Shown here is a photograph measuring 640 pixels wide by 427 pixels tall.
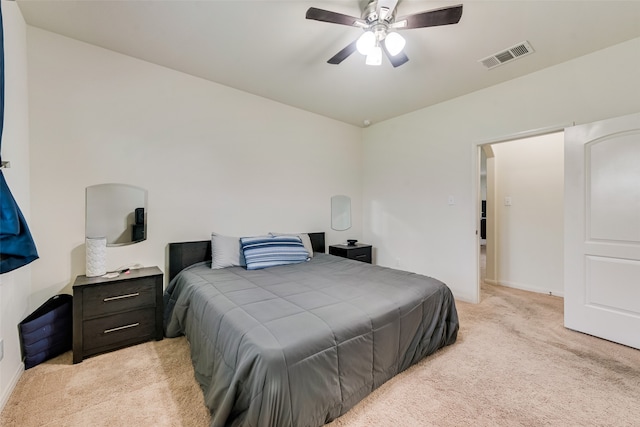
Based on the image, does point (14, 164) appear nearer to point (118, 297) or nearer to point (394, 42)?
point (118, 297)

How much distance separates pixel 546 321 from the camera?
276 centimetres

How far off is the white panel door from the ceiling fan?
1886 mm

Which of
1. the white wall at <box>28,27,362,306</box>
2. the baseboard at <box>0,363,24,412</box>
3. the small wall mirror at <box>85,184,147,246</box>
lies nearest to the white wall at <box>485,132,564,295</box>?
the white wall at <box>28,27,362,306</box>

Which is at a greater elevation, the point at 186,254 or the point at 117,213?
the point at 117,213

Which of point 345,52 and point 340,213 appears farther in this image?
point 340,213

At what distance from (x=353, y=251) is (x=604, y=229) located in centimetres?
258

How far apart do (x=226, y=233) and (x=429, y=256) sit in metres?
2.71

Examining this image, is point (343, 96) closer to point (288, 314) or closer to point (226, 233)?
point (226, 233)

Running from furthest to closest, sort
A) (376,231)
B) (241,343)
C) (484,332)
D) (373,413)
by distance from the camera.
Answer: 1. (376,231)
2. (484,332)
3. (373,413)
4. (241,343)

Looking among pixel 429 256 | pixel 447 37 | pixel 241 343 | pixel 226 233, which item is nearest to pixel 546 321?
pixel 429 256

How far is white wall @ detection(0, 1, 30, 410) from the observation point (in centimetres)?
168

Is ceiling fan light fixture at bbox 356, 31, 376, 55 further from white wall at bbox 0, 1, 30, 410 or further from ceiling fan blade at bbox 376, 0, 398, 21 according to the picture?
white wall at bbox 0, 1, 30, 410

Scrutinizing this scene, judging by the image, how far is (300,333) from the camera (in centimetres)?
137

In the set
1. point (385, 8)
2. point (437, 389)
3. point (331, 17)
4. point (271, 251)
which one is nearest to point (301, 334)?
point (437, 389)
